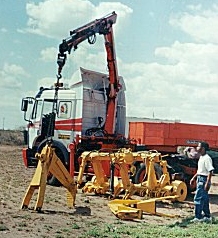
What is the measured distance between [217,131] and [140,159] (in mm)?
4029

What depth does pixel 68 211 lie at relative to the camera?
38.7 feet

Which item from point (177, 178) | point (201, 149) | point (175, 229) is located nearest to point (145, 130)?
point (177, 178)

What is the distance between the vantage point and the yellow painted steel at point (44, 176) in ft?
38.0

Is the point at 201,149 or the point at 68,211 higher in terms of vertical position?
the point at 201,149

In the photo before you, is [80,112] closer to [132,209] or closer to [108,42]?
[108,42]

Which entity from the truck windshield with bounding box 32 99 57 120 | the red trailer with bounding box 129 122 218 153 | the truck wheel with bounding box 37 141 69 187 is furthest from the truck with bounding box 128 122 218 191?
the truck windshield with bounding box 32 99 57 120

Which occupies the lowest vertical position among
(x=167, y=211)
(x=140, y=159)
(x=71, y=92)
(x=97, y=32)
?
(x=167, y=211)

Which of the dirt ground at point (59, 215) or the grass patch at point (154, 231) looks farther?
the dirt ground at point (59, 215)

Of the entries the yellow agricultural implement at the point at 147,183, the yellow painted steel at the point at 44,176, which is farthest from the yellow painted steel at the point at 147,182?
the yellow painted steel at the point at 44,176

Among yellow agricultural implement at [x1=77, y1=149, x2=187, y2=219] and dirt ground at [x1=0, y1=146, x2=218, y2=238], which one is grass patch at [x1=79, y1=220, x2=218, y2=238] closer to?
dirt ground at [x1=0, y1=146, x2=218, y2=238]

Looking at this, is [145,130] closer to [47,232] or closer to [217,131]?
[217,131]

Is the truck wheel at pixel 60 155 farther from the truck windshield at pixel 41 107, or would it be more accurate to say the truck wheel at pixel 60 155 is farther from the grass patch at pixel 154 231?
the grass patch at pixel 154 231

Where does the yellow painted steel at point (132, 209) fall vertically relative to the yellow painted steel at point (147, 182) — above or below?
below

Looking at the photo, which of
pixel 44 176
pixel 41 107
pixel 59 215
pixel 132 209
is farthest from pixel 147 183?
pixel 41 107
